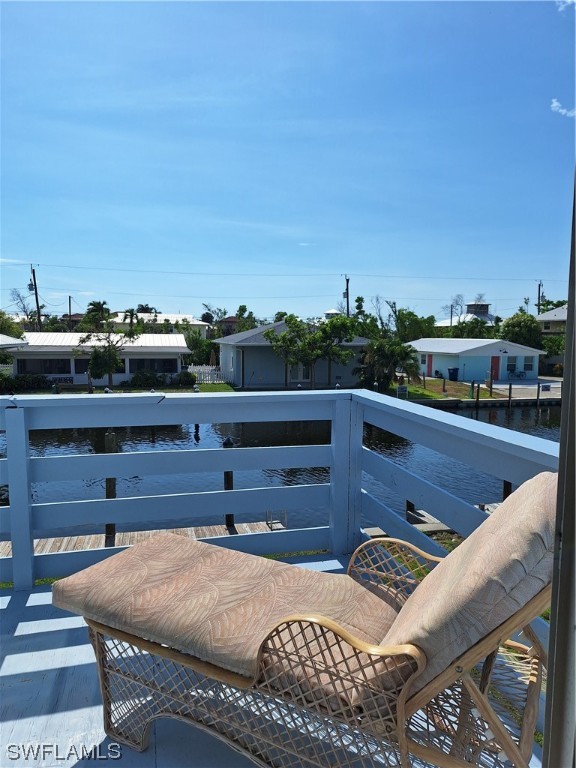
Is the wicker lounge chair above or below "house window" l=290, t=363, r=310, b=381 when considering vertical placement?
above

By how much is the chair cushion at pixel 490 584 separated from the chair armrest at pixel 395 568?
0.49 meters

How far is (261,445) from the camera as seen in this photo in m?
20.5

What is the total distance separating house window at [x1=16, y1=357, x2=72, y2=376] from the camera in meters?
27.5

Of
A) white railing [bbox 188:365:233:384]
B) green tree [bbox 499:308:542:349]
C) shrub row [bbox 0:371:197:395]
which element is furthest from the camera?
green tree [bbox 499:308:542:349]

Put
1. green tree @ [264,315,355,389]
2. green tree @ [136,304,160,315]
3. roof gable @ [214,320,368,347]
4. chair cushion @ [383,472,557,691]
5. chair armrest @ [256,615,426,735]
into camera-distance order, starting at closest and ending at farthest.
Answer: chair cushion @ [383,472,557,691], chair armrest @ [256,615,426,735], green tree @ [264,315,355,389], roof gable @ [214,320,368,347], green tree @ [136,304,160,315]

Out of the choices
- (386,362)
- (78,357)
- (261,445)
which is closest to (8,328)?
(78,357)

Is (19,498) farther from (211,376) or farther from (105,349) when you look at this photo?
(211,376)

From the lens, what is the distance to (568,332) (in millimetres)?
687

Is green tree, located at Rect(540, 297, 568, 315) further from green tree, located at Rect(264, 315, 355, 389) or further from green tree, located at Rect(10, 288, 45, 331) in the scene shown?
green tree, located at Rect(10, 288, 45, 331)

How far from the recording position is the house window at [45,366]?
27.5 metres

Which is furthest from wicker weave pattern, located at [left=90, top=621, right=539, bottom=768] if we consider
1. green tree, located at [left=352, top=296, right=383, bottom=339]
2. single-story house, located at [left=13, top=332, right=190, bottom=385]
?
green tree, located at [left=352, top=296, right=383, bottom=339]

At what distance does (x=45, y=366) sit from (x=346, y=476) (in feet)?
91.9

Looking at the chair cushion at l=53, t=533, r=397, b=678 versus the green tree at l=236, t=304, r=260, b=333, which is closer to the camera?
the chair cushion at l=53, t=533, r=397, b=678

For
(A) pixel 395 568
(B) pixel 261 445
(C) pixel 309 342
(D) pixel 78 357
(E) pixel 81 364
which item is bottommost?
(B) pixel 261 445
